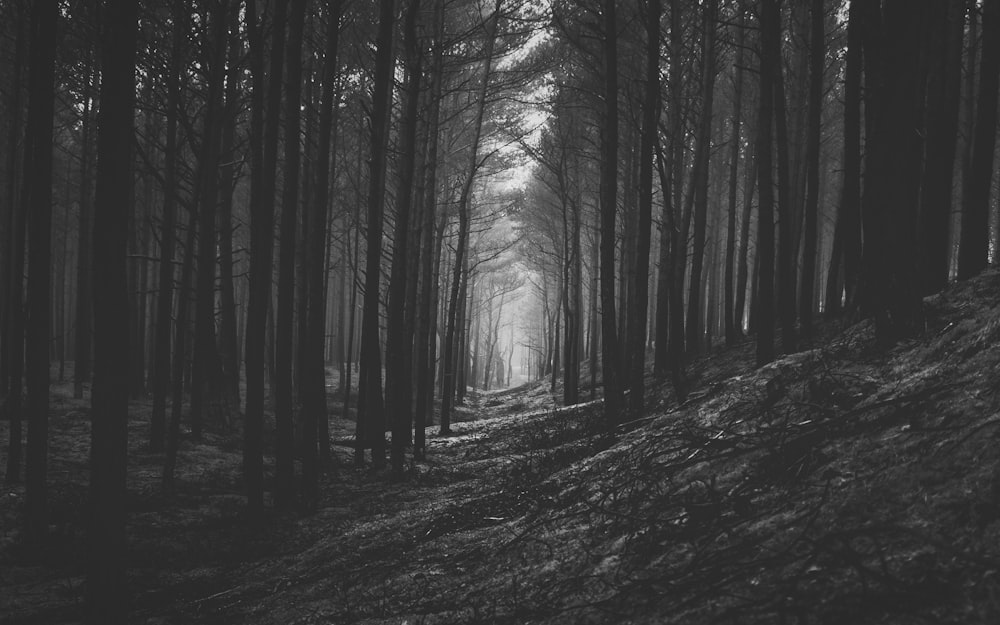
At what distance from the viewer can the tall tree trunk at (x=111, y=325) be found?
4391mm

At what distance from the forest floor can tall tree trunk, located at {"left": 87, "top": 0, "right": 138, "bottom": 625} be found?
0.52m

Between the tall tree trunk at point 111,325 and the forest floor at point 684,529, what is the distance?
520mm

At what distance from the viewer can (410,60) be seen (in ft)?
32.4

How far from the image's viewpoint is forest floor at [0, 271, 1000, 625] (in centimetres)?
259

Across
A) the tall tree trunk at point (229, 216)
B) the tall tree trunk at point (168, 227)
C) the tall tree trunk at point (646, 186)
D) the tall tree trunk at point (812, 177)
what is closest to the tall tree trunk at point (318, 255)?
the tall tree trunk at point (168, 227)

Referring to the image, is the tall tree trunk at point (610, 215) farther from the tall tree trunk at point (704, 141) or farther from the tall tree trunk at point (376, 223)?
the tall tree trunk at point (376, 223)

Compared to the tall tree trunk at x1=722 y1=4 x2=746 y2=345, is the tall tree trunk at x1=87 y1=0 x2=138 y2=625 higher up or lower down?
lower down

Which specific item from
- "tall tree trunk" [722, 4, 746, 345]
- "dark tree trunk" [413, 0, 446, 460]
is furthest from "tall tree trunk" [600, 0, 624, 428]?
"tall tree trunk" [722, 4, 746, 345]

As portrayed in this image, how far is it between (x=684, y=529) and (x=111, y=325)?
3.61 m

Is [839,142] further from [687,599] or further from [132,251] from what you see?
[687,599]

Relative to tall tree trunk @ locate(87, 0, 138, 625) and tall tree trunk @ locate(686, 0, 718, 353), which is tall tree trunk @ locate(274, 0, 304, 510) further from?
tall tree trunk @ locate(686, 0, 718, 353)

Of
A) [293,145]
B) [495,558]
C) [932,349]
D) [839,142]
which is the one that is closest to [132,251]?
[293,145]

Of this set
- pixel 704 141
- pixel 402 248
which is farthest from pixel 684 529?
pixel 704 141

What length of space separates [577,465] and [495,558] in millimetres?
2294
